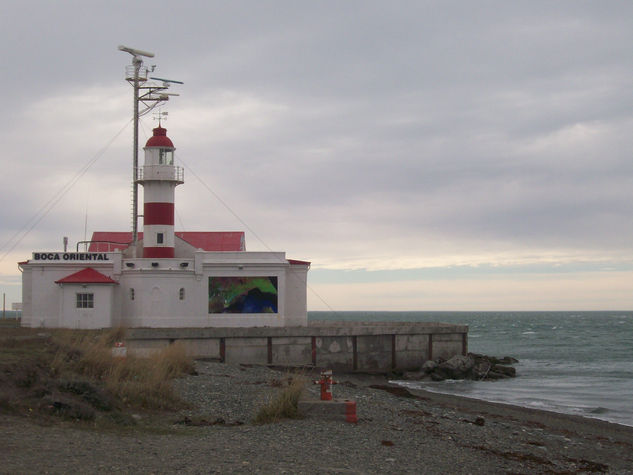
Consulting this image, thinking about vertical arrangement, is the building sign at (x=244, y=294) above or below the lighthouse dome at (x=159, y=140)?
below

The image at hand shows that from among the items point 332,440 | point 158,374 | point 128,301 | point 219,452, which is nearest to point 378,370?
point 128,301

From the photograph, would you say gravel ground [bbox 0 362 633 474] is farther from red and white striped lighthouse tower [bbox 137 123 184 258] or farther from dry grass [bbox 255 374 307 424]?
red and white striped lighthouse tower [bbox 137 123 184 258]

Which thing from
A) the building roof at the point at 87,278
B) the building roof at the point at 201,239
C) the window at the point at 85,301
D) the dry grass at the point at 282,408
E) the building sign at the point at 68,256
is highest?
the building roof at the point at 201,239

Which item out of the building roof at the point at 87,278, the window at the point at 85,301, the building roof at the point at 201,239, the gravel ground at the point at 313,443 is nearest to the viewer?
the gravel ground at the point at 313,443

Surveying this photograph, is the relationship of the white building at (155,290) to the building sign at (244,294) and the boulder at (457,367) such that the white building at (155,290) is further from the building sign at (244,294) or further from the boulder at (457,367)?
the boulder at (457,367)

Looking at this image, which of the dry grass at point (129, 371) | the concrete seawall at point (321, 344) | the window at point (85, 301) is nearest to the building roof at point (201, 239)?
the window at point (85, 301)

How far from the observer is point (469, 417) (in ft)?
62.4

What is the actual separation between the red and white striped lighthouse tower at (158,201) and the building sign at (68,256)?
203cm

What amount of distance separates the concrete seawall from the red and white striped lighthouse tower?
18.3ft

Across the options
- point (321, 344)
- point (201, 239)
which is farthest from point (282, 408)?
point (201, 239)

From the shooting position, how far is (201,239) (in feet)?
127

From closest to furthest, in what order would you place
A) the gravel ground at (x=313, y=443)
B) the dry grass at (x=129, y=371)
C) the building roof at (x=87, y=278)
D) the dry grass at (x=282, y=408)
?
the gravel ground at (x=313, y=443), the dry grass at (x=282, y=408), the dry grass at (x=129, y=371), the building roof at (x=87, y=278)

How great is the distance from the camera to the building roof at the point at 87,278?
31656 millimetres

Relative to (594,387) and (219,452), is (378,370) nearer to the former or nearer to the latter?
(594,387)
